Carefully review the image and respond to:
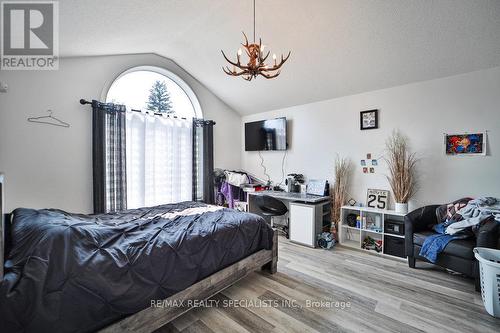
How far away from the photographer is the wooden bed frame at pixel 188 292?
1321mm

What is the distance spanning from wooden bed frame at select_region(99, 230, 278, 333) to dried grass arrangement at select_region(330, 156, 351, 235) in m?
1.44

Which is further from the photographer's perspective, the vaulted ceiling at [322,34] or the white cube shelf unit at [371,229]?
the white cube shelf unit at [371,229]

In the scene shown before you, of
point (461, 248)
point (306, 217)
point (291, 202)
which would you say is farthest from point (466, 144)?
point (291, 202)

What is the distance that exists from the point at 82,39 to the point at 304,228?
3.60 meters

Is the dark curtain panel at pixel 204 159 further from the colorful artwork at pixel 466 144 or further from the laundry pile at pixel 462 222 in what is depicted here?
the colorful artwork at pixel 466 144

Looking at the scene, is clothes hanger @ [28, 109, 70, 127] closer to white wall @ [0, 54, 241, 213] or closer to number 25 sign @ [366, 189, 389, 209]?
white wall @ [0, 54, 241, 213]

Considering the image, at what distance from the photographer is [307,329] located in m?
1.64

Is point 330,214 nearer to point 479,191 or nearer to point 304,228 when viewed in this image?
point 304,228

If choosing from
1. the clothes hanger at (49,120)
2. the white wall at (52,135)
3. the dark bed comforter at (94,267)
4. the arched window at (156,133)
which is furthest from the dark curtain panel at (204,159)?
the dark bed comforter at (94,267)

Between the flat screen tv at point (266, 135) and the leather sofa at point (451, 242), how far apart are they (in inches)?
88.4

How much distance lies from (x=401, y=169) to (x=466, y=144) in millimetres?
712

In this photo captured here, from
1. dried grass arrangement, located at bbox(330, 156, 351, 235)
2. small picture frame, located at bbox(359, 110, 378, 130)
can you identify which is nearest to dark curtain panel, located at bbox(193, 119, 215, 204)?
dried grass arrangement, located at bbox(330, 156, 351, 235)

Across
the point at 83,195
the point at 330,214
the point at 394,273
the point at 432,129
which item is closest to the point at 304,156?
the point at 330,214

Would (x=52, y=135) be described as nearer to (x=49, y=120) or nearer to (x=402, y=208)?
(x=49, y=120)
